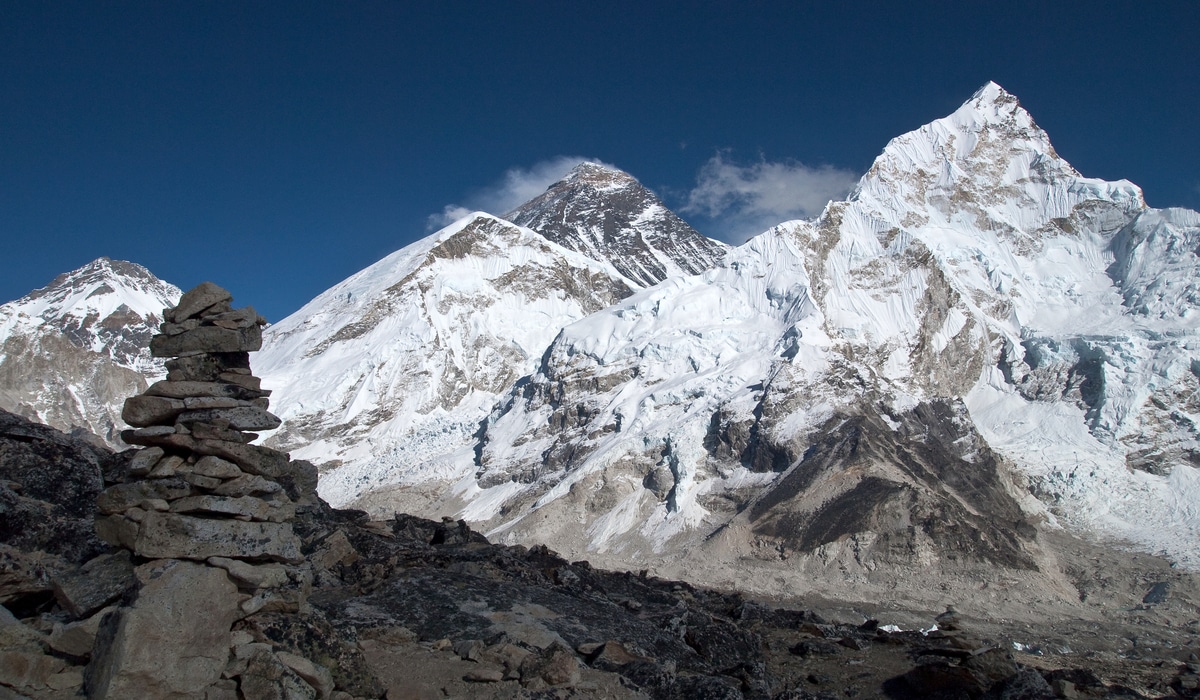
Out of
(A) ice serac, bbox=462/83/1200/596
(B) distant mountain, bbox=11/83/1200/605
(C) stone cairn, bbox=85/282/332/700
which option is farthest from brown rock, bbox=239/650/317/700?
(A) ice serac, bbox=462/83/1200/596

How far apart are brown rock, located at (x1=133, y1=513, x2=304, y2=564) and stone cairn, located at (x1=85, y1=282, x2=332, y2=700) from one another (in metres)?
0.01

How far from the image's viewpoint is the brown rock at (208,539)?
358 inches

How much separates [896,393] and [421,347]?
3103 inches

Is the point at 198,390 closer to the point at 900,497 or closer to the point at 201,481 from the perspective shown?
the point at 201,481

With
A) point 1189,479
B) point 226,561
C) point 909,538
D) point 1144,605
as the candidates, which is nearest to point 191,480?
point 226,561

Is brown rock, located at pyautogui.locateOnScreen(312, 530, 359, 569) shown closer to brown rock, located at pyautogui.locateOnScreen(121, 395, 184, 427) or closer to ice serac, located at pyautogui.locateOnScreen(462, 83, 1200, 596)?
brown rock, located at pyautogui.locateOnScreen(121, 395, 184, 427)

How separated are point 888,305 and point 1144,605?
5686cm

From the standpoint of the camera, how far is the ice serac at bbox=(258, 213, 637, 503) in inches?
4756

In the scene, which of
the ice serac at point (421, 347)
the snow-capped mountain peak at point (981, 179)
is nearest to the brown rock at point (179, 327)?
the ice serac at point (421, 347)

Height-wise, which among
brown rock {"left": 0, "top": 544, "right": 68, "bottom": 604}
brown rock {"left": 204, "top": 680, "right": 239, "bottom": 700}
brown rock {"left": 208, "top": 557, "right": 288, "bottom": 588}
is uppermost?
→ brown rock {"left": 0, "top": 544, "right": 68, "bottom": 604}

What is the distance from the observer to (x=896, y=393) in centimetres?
9056

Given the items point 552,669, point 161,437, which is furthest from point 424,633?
point 161,437

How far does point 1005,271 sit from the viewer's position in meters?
115

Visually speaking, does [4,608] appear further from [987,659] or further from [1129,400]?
[1129,400]
